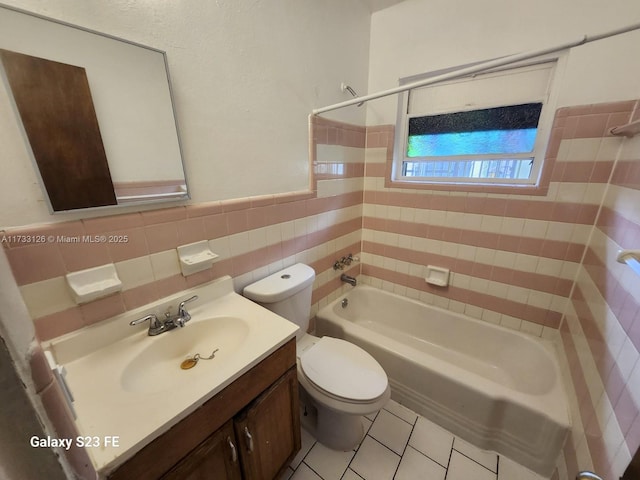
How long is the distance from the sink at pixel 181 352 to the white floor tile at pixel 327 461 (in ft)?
2.80

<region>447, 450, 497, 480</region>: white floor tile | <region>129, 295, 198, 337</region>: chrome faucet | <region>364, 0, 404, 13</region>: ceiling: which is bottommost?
<region>447, 450, 497, 480</region>: white floor tile

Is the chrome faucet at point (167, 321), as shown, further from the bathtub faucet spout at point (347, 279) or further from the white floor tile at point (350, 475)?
the bathtub faucet spout at point (347, 279)

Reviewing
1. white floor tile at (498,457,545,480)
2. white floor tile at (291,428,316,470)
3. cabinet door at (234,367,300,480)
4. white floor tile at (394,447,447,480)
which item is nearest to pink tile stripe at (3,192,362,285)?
cabinet door at (234,367,300,480)

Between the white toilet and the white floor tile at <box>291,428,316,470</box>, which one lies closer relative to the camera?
the white toilet

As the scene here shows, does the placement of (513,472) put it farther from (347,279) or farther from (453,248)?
(347,279)

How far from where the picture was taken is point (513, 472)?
129 centimetres

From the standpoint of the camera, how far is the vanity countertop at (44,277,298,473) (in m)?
0.63

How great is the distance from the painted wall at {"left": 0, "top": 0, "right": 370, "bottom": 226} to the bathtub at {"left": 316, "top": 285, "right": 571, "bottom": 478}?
3.78ft

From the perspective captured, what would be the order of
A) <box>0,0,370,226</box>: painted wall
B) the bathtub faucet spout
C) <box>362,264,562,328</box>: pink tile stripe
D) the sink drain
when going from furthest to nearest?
the bathtub faucet spout → <box>362,264,562,328</box>: pink tile stripe → the sink drain → <box>0,0,370,226</box>: painted wall

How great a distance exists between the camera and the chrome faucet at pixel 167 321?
96 cm

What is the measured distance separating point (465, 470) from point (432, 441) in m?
0.18

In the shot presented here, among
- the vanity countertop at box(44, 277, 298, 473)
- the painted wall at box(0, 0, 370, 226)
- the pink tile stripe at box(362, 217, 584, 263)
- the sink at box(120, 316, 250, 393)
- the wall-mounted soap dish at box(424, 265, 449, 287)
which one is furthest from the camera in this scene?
the wall-mounted soap dish at box(424, 265, 449, 287)

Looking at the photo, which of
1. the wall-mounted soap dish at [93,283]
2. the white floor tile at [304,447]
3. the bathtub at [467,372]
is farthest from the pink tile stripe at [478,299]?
the wall-mounted soap dish at [93,283]

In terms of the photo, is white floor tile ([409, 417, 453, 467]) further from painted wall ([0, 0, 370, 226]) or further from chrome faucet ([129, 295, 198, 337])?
painted wall ([0, 0, 370, 226])
